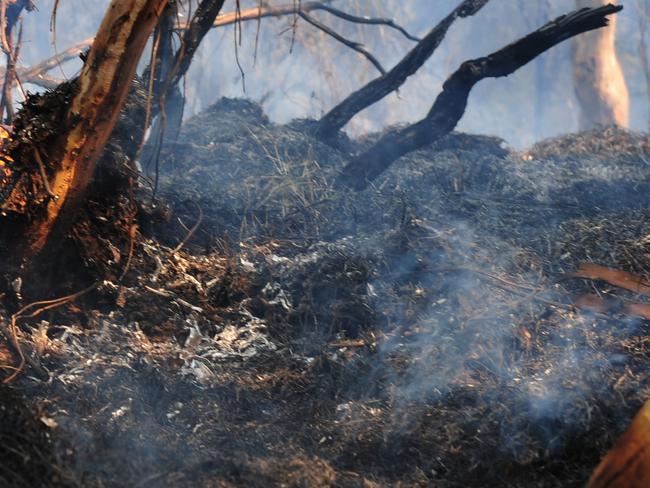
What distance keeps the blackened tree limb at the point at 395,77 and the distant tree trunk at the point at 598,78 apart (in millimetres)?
6842

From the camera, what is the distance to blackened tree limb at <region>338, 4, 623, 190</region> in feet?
14.1

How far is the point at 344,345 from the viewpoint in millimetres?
3447

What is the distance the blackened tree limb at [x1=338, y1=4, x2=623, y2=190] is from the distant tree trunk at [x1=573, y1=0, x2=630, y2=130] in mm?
7362

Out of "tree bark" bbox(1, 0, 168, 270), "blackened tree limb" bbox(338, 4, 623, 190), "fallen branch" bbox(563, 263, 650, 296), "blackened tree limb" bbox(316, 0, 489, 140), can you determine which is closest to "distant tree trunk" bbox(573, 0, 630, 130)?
"blackened tree limb" bbox(316, 0, 489, 140)

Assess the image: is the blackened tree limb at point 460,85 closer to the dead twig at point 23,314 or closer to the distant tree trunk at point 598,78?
the dead twig at point 23,314

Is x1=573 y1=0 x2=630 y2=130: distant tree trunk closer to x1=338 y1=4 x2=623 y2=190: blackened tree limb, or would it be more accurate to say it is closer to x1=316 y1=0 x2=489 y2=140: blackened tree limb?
x1=316 y1=0 x2=489 y2=140: blackened tree limb

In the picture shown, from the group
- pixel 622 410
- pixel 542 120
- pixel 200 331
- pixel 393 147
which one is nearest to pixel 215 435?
pixel 200 331

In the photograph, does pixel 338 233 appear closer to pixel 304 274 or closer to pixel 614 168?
pixel 304 274

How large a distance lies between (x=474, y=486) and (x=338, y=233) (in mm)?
2403

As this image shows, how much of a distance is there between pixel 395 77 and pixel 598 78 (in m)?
7.24

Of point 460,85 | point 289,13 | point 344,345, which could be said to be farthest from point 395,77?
point 344,345

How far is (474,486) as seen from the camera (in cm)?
248

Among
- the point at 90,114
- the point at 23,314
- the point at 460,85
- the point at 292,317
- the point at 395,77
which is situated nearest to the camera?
the point at 90,114

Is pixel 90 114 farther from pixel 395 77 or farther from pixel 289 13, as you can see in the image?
pixel 289 13
